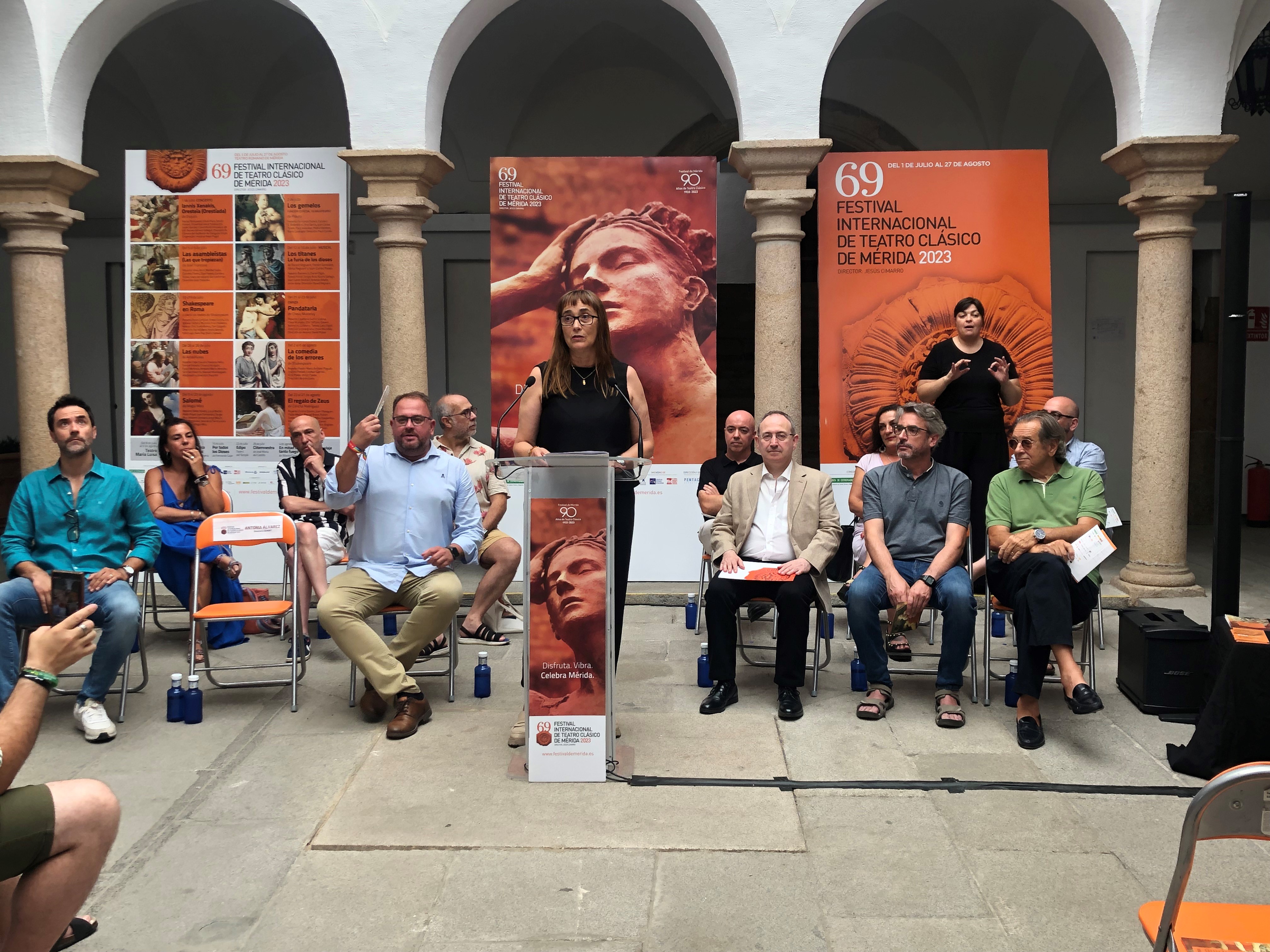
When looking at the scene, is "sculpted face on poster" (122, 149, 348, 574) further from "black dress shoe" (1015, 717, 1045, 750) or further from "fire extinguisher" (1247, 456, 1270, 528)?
"fire extinguisher" (1247, 456, 1270, 528)

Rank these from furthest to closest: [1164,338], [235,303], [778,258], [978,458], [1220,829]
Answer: [235,303], [778,258], [1164,338], [978,458], [1220,829]

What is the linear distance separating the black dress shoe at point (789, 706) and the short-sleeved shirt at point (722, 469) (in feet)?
4.49

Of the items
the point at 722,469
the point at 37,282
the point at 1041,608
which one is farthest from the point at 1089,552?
the point at 37,282

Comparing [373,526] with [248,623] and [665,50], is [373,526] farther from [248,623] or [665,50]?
[665,50]

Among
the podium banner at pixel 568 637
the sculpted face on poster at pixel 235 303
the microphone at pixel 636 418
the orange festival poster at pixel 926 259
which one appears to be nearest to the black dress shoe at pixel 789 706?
the podium banner at pixel 568 637

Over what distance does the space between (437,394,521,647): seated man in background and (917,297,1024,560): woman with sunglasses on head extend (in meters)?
2.48

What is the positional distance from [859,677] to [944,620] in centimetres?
53

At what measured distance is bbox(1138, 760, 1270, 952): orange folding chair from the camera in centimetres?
169

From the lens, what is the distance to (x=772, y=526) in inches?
198

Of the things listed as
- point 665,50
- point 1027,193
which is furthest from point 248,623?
point 665,50

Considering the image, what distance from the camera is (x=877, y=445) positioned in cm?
605

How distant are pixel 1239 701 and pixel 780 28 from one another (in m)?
4.69

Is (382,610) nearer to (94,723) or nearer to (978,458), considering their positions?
(94,723)

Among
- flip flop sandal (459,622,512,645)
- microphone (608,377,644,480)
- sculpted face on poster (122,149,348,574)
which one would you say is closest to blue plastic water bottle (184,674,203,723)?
flip flop sandal (459,622,512,645)
